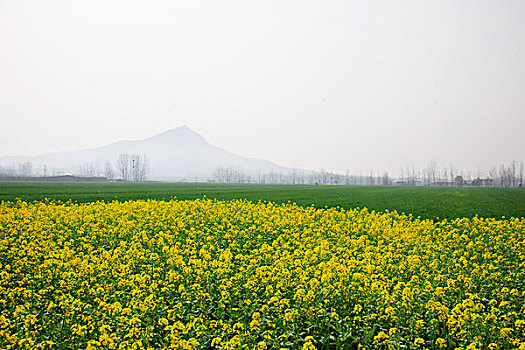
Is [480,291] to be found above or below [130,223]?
below

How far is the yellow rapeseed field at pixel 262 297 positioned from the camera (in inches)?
238

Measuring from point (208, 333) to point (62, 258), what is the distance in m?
6.55

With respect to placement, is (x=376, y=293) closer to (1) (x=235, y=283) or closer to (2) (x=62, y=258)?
(1) (x=235, y=283)

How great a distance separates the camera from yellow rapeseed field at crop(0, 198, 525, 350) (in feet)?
19.8

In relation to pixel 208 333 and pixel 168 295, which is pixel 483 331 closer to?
pixel 208 333

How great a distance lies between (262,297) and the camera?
817cm

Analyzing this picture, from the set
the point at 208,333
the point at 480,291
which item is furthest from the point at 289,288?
the point at 480,291

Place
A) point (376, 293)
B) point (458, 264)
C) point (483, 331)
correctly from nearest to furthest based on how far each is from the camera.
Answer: point (483, 331) < point (376, 293) < point (458, 264)

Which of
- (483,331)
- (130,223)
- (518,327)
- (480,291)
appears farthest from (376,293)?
(130,223)

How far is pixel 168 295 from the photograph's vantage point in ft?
27.0

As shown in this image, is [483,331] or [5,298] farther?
[5,298]

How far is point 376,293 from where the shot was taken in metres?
7.33

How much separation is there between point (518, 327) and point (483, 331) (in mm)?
668

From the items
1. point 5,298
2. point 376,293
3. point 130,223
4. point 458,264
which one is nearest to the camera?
point 376,293
